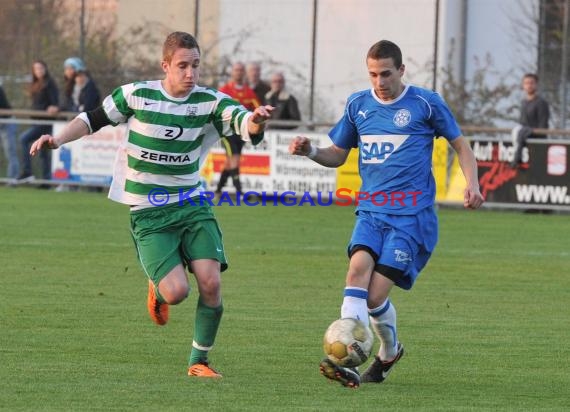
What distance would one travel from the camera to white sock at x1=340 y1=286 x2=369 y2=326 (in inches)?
284

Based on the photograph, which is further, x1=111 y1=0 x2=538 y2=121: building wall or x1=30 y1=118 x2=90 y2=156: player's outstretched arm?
x1=111 y1=0 x2=538 y2=121: building wall

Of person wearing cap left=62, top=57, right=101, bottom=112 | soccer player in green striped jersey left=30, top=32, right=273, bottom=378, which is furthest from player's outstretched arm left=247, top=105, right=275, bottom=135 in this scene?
person wearing cap left=62, top=57, right=101, bottom=112

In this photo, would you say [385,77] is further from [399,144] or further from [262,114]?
[262,114]

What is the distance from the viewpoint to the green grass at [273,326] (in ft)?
22.8

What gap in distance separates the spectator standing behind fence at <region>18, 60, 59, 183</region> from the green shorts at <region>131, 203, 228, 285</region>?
47.7 feet

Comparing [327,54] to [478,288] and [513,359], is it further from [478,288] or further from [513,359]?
[513,359]

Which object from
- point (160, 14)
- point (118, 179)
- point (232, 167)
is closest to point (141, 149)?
point (118, 179)

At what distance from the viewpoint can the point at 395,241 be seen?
24.3 feet

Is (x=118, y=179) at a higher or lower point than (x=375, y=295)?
higher

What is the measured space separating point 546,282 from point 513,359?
4.15 meters

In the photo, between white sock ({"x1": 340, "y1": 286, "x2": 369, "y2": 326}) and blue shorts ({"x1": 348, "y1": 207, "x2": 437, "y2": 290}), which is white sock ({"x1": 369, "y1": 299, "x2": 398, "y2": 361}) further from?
white sock ({"x1": 340, "y1": 286, "x2": 369, "y2": 326})

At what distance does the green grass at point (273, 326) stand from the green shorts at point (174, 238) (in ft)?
1.99

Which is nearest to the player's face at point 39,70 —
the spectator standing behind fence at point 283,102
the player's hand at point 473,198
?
the spectator standing behind fence at point 283,102

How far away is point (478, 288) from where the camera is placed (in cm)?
1188
